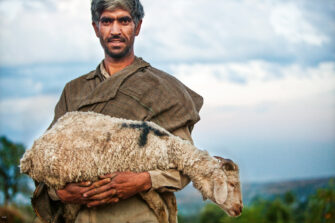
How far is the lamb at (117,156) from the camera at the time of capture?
297cm

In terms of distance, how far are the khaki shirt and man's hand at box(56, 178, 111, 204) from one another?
237 mm

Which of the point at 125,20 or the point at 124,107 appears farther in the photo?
the point at 125,20

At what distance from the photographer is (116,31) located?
3.62m

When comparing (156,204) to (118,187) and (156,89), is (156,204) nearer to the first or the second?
(118,187)

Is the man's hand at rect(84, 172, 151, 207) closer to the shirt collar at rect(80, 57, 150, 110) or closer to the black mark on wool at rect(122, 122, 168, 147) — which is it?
the black mark on wool at rect(122, 122, 168, 147)

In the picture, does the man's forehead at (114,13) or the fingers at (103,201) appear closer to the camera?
the fingers at (103,201)

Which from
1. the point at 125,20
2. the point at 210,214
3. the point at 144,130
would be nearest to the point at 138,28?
the point at 125,20

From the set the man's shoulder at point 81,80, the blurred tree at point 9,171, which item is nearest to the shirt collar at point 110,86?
the man's shoulder at point 81,80

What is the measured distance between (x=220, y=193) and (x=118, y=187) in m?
0.75

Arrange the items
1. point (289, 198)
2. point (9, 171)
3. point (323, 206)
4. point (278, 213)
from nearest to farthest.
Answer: point (323, 206) < point (278, 213) < point (289, 198) < point (9, 171)

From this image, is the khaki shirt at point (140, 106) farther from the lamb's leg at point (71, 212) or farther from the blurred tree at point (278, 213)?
the blurred tree at point (278, 213)

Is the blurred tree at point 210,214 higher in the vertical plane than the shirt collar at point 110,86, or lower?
lower

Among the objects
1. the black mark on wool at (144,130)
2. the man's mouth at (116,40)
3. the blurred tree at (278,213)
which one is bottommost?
the blurred tree at (278,213)

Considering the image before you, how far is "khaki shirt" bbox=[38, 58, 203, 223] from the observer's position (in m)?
3.26
